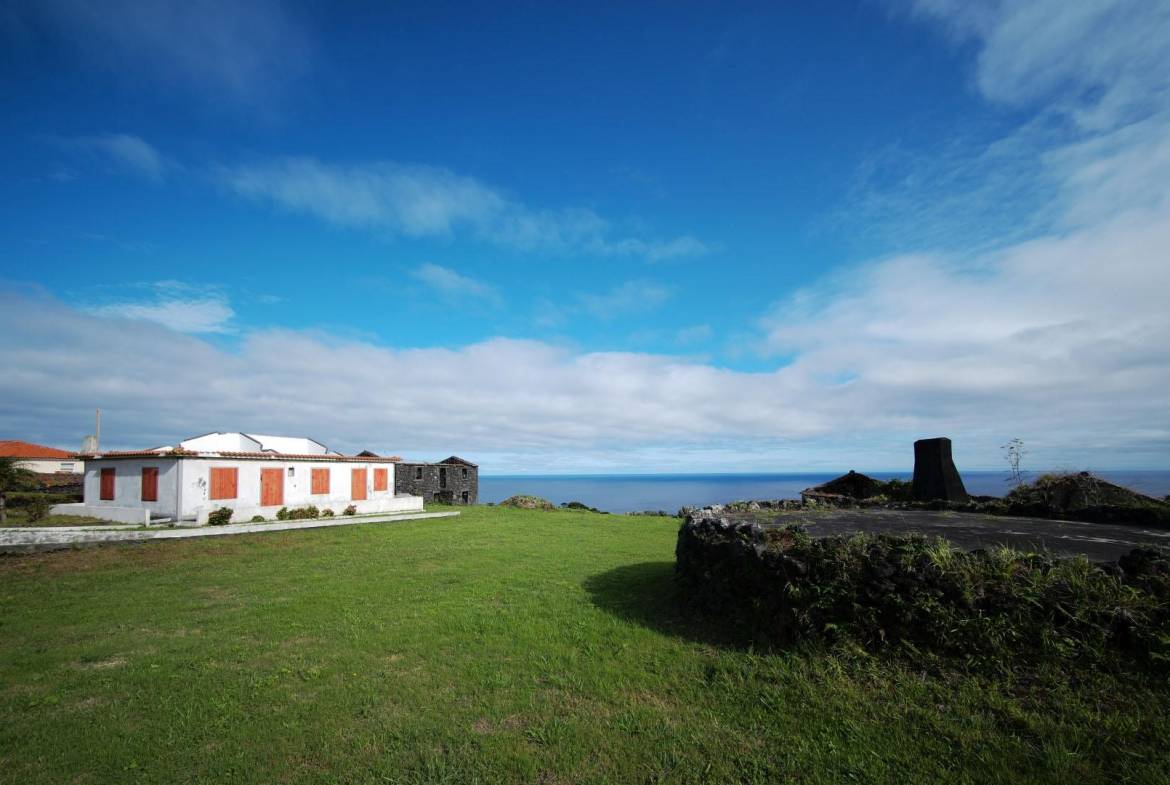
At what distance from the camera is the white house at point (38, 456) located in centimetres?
4731

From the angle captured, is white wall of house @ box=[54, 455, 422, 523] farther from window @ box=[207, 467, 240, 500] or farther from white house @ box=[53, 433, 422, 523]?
window @ box=[207, 467, 240, 500]

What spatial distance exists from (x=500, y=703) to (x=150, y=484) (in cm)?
2724

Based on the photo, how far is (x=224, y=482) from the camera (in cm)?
2505

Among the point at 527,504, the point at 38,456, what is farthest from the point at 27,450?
the point at 527,504

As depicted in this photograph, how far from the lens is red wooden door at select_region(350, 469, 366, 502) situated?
3167cm

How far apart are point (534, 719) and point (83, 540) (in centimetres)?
2244

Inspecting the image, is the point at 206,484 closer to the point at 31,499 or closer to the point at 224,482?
the point at 224,482

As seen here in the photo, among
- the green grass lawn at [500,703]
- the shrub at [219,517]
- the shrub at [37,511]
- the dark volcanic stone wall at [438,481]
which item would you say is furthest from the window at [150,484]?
the dark volcanic stone wall at [438,481]

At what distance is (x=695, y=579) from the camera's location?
910 cm

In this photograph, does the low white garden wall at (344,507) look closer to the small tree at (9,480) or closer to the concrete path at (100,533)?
the concrete path at (100,533)

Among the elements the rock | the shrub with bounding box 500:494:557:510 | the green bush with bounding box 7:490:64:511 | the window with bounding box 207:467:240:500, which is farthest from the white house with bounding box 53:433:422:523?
the rock

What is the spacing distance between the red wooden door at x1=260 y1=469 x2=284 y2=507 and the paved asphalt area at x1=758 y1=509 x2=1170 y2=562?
2627 cm

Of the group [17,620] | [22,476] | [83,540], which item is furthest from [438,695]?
[22,476]

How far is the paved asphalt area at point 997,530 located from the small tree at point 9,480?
33.8 m
